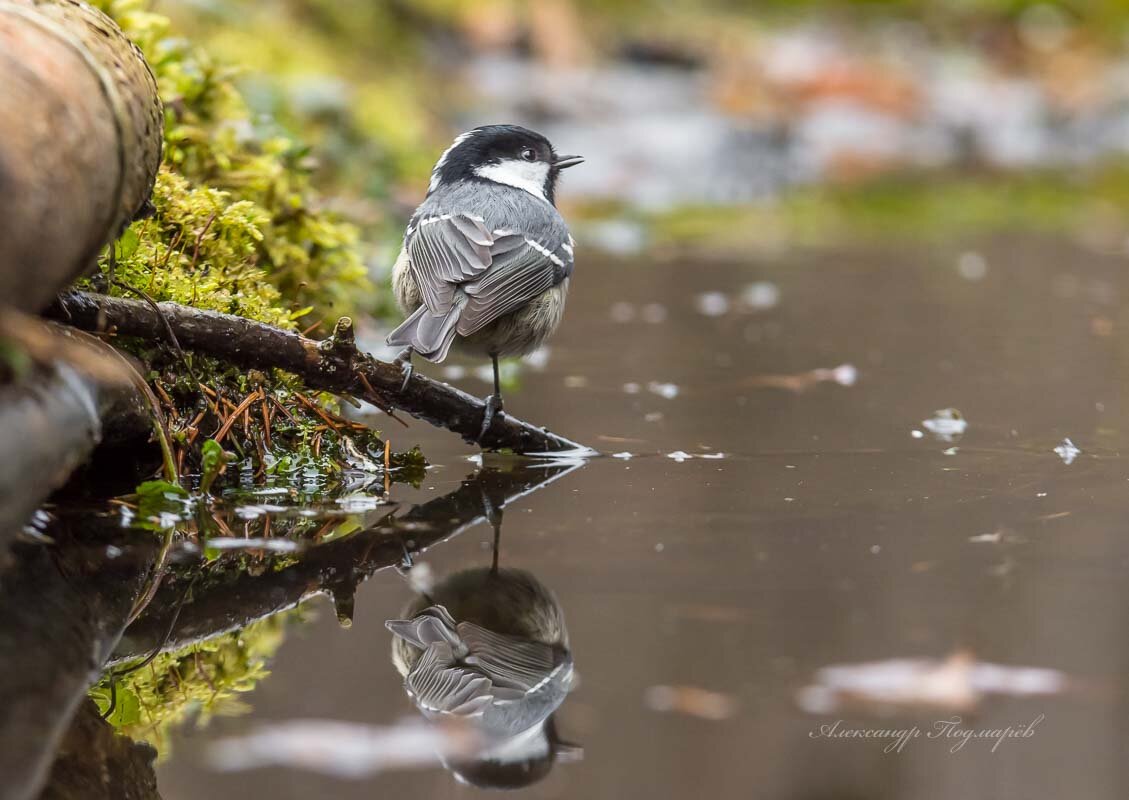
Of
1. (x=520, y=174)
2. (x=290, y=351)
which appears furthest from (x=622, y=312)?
(x=290, y=351)

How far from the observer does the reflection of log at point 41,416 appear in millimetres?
2541

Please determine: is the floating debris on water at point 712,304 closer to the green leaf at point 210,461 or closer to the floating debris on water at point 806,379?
the floating debris on water at point 806,379

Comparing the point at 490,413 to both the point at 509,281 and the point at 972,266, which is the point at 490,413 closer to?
the point at 509,281

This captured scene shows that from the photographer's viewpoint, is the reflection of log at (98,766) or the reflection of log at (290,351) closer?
the reflection of log at (98,766)

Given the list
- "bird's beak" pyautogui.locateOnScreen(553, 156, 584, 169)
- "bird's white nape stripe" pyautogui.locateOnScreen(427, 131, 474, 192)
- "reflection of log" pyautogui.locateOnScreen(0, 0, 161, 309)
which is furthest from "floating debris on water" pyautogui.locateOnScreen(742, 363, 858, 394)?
"reflection of log" pyautogui.locateOnScreen(0, 0, 161, 309)

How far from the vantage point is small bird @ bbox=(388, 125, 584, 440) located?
170 inches

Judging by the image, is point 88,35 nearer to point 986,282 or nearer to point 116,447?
point 116,447

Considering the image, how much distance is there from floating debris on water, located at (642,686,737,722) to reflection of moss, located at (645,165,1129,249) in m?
8.49

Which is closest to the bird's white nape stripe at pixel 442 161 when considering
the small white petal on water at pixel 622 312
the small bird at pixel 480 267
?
the small bird at pixel 480 267

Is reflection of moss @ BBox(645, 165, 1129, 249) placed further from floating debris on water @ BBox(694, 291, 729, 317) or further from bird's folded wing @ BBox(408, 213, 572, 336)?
bird's folded wing @ BBox(408, 213, 572, 336)

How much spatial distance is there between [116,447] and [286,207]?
6.55ft

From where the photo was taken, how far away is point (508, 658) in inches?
108

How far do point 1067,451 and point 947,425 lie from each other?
1.64 ft

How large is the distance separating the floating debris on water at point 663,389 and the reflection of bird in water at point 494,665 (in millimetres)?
2455
